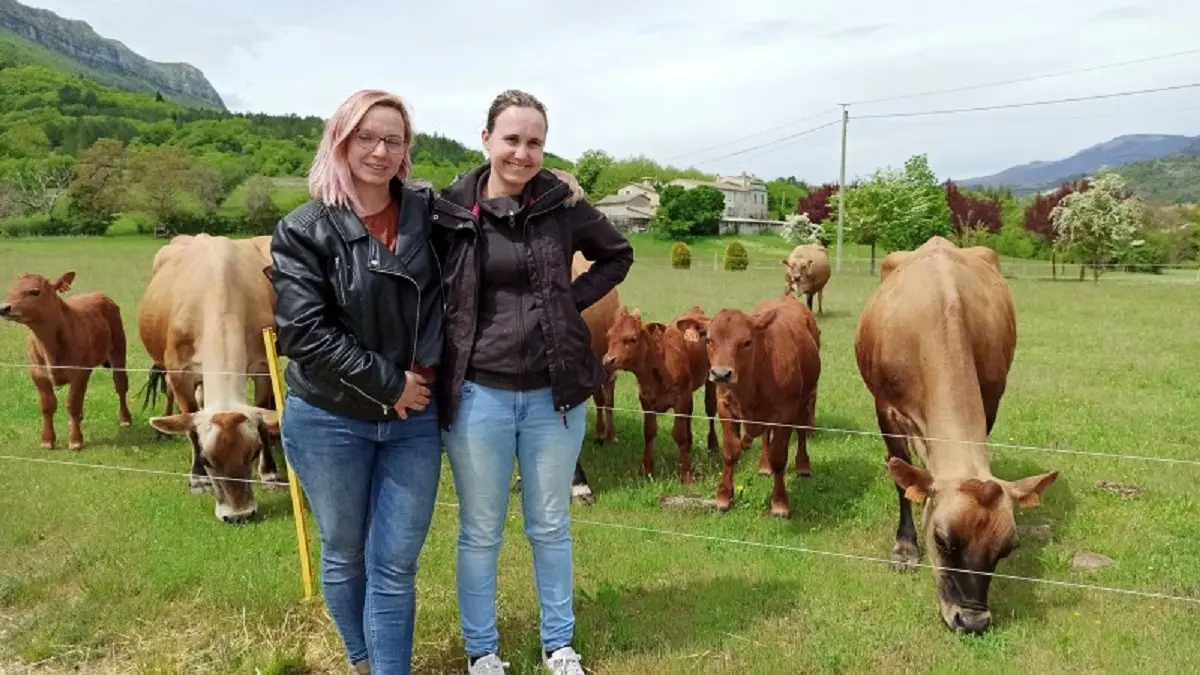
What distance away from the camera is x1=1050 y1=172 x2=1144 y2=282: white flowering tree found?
138 feet

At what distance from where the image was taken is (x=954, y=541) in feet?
16.3

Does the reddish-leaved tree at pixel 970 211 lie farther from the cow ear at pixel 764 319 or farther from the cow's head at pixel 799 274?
the cow ear at pixel 764 319

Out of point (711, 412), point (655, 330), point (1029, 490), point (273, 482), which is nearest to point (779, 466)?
point (655, 330)

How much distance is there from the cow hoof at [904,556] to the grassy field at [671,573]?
109 millimetres

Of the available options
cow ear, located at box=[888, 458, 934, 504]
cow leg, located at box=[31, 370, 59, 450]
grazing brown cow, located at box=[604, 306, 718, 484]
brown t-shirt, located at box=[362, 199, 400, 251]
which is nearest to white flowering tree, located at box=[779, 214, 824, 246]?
grazing brown cow, located at box=[604, 306, 718, 484]

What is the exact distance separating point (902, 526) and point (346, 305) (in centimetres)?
445

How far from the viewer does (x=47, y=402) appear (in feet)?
29.9

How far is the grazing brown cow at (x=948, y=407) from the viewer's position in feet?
16.3

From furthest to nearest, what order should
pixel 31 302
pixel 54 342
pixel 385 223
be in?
pixel 54 342 < pixel 31 302 < pixel 385 223

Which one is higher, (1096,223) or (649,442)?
(1096,223)

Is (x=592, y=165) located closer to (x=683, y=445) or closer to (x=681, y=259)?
(x=681, y=259)

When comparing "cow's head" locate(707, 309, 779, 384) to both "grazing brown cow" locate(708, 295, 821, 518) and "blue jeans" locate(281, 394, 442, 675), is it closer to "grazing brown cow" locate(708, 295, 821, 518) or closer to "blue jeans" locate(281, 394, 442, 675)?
"grazing brown cow" locate(708, 295, 821, 518)

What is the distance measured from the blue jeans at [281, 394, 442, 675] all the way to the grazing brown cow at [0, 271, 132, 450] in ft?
21.8

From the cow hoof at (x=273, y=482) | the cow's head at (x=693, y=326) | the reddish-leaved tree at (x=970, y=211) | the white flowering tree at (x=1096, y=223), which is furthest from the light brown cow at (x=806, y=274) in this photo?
the reddish-leaved tree at (x=970, y=211)
